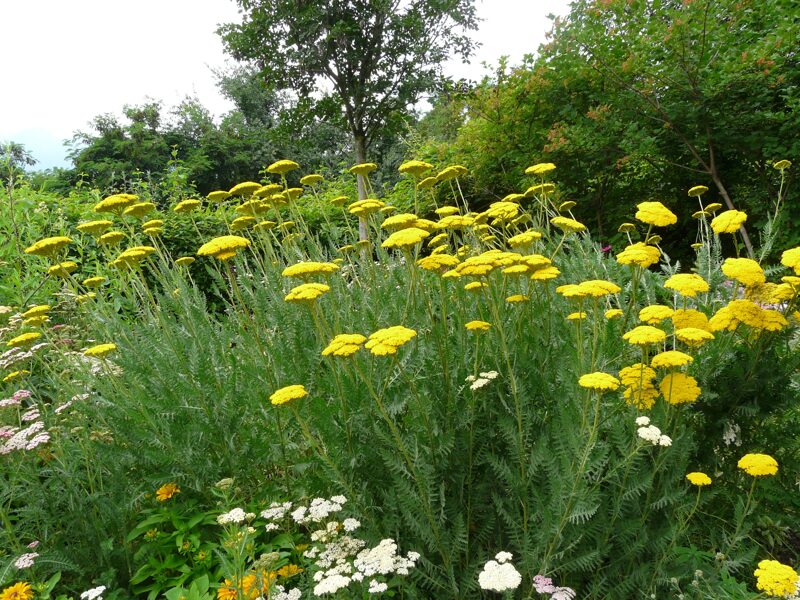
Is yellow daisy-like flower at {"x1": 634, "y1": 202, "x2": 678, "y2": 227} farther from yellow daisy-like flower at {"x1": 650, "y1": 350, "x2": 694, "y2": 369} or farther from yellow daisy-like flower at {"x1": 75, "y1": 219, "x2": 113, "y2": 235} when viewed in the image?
yellow daisy-like flower at {"x1": 75, "y1": 219, "x2": 113, "y2": 235}

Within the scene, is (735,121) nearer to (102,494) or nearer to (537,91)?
(537,91)

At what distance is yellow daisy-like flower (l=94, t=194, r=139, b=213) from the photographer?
2.34 m

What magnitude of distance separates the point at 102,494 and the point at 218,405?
547 millimetres

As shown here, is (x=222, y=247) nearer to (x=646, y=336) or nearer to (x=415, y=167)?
(x=415, y=167)

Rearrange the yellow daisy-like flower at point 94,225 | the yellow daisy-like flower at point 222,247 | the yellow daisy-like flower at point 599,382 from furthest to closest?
1. the yellow daisy-like flower at point 94,225
2. the yellow daisy-like flower at point 222,247
3. the yellow daisy-like flower at point 599,382

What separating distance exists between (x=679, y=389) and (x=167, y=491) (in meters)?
1.97

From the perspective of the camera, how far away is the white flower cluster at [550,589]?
140cm

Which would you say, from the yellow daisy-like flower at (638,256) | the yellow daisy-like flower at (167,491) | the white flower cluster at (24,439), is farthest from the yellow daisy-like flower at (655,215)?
the white flower cluster at (24,439)

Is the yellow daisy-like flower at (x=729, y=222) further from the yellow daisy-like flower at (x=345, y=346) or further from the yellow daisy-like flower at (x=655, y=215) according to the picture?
the yellow daisy-like flower at (x=345, y=346)

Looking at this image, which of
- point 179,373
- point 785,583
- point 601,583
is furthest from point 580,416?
point 179,373

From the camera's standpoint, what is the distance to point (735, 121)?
16.8 feet

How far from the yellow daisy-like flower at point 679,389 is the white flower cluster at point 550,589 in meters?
0.67

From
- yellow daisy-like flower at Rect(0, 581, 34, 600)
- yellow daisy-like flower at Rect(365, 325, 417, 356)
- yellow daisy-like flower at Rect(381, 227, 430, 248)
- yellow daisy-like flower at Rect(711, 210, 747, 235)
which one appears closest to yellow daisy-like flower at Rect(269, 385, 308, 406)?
yellow daisy-like flower at Rect(365, 325, 417, 356)

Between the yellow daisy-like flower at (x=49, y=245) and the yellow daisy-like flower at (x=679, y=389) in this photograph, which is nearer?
the yellow daisy-like flower at (x=679, y=389)
